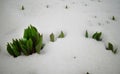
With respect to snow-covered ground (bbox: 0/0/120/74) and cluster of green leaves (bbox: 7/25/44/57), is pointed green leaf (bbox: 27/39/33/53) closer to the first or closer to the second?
cluster of green leaves (bbox: 7/25/44/57)

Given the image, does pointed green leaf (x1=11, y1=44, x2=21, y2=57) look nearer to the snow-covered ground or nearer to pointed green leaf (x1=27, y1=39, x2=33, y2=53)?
the snow-covered ground

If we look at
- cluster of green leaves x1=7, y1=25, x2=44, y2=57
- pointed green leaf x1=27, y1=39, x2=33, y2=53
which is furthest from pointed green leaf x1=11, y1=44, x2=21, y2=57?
pointed green leaf x1=27, y1=39, x2=33, y2=53

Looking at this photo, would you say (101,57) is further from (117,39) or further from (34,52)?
(34,52)

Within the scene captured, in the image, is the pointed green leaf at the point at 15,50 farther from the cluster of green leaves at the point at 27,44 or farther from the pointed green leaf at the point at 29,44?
the pointed green leaf at the point at 29,44

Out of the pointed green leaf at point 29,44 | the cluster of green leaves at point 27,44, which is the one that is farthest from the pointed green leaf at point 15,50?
the pointed green leaf at point 29,44

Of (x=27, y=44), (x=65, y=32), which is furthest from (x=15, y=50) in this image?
(x=65, y=32)
